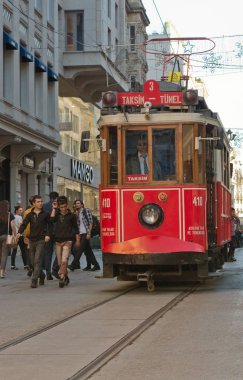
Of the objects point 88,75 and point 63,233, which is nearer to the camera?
point 63,233

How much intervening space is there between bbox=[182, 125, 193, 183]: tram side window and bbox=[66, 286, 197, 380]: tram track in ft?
7.52

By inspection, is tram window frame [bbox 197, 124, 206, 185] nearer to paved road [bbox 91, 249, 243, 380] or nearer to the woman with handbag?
paved road [bbox 91, 249, 243, 380]

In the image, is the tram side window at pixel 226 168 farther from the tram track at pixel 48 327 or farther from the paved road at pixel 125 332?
the tram track at pixel 48 327

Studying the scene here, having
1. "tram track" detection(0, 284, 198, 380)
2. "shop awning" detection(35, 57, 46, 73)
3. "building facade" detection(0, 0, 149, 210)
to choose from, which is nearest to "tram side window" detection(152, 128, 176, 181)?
"tram track" detection(0, 284, 198, 380)

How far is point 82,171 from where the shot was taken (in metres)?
42.9

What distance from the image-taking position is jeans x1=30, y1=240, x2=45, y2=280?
45.4 feet

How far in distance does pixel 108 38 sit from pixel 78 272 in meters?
22.6

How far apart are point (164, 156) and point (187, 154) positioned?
1.35 feet

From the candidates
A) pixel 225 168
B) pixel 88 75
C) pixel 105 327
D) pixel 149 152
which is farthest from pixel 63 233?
pixel 88 75

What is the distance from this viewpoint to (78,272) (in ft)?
61.5

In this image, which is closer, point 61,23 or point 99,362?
point 99,362

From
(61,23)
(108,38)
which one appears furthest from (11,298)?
(108,38)

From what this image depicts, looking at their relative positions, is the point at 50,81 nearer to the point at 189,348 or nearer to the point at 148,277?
the point at 148,277

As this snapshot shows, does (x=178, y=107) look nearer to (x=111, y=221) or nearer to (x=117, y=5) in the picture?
(x=111, y=221)
